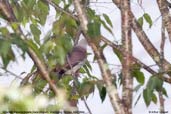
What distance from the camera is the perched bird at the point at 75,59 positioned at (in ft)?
3.07

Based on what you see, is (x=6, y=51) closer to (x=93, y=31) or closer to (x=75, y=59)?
(x=93, y=31)

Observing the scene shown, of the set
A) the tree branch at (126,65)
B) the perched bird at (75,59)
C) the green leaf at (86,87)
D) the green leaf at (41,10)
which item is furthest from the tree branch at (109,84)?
the green leaf at (41,10)

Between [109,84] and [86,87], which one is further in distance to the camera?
[86,87]

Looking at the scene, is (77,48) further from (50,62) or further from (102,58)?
(102,58)

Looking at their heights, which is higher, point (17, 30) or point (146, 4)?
point (146, 4)

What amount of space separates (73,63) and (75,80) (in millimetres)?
80

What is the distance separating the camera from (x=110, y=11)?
171cm

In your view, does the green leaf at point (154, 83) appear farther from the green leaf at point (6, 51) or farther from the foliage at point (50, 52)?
the green leaf at point (6, 51)

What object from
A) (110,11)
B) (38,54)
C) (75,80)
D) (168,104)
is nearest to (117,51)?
(75,80)

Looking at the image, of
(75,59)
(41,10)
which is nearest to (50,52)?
(75,59)

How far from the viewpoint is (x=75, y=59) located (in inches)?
38.2

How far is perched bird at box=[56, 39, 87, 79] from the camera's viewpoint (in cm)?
94

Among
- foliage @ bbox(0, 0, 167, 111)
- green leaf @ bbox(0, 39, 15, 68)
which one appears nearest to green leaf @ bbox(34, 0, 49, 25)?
foliage @ bbox(0, 0, 167, 111)

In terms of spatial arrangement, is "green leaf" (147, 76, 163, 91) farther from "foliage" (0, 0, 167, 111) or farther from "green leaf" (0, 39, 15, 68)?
"green leaf" (0, 39, 15, 68)
